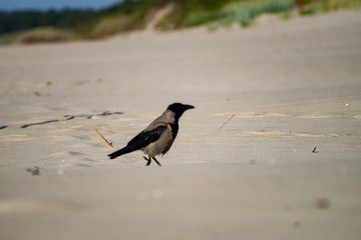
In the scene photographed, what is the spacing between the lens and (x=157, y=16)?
32531 mm

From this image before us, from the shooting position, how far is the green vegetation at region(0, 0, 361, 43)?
1803 centimetres

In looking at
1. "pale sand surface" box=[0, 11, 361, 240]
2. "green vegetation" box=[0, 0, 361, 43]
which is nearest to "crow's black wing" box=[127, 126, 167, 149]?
"pale sand surface" box=[0, 11, 361, 240]

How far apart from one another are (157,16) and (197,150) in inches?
1158

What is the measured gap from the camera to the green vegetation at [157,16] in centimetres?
1803

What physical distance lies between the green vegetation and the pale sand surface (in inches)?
276

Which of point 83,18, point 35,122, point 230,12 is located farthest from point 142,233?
point 83,18

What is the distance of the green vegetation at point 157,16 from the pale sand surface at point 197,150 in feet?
23.0

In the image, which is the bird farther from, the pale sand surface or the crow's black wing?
the pale sand surface

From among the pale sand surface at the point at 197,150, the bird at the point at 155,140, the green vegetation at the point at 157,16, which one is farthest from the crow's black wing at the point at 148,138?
the green vegetation at the point at 157,16

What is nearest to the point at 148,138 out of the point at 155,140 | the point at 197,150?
the point at 155,140

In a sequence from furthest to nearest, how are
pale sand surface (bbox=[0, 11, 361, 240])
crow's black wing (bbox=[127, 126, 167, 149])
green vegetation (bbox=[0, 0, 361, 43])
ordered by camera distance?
green vegetation (bbox=[0, 0, 361, 43]), crow's black wing (bbox=[127, 126, 167, 149]), pale sand surface (bbox=[0, 11, 361, 240])

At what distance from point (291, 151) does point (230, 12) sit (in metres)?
16.5

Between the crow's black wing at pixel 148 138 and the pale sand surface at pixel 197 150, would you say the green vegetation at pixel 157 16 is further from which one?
the crow's black wing at pixel 148 138

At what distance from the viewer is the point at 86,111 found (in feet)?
20.7
